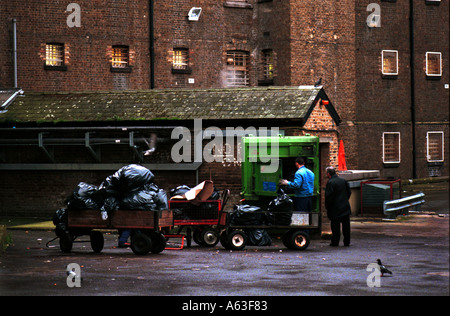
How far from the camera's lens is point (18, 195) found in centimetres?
2400

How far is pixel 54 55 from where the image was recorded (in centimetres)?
3309

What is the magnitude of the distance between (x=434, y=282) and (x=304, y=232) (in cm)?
538

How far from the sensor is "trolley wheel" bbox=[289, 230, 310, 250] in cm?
1670

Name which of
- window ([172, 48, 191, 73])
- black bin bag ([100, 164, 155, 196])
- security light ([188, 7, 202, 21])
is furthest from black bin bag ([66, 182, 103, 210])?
security light ([188, 7, 202, 21])

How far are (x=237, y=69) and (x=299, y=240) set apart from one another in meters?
20.8

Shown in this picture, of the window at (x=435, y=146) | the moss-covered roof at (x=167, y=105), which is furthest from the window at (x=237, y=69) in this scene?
the moss-covered roof at (x=167, y=105)

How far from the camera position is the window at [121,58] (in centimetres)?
3419

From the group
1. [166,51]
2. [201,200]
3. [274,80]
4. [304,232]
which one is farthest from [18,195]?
[274,80]

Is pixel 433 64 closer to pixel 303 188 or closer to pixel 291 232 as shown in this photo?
pixel 303 188

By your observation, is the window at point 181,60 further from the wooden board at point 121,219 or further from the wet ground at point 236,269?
the wooden board at point 121,219

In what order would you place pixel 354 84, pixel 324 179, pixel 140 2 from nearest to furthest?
1. pixel 324 179
2. pixel 140 2
3. pixel 354 84

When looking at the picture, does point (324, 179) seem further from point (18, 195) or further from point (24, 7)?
point (24, 7)

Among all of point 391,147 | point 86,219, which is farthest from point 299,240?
point 391,147

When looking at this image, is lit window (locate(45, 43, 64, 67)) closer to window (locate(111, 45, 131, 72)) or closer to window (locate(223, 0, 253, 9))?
window (locate(111, 45, 131, 72))
